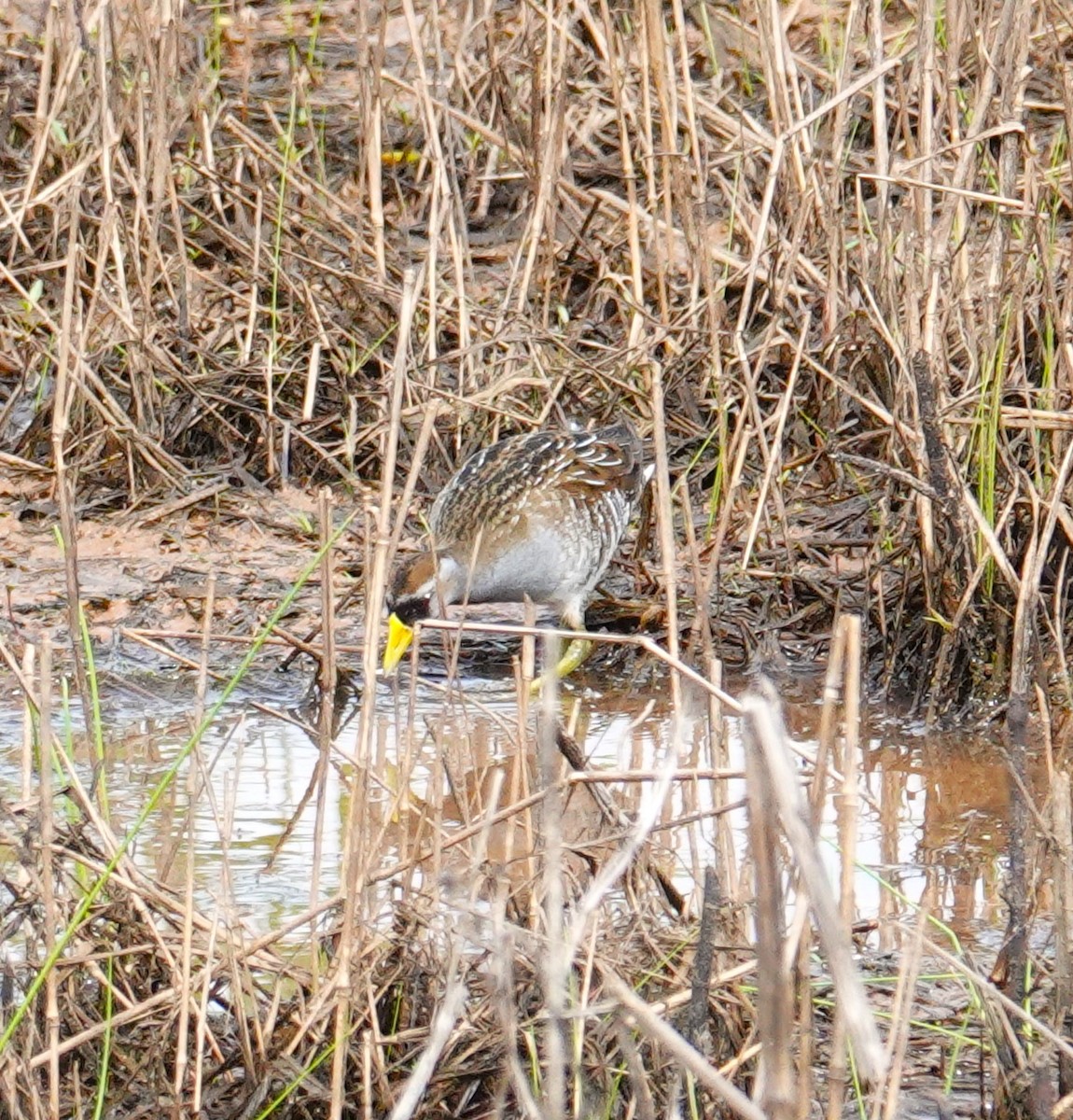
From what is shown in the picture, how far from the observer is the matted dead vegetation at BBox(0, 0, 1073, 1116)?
2.97 m

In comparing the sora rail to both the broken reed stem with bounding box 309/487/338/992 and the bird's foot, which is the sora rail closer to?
the bird's foot

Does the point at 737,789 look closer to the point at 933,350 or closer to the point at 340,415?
the point at 933,350

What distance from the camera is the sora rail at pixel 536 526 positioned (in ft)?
18.8

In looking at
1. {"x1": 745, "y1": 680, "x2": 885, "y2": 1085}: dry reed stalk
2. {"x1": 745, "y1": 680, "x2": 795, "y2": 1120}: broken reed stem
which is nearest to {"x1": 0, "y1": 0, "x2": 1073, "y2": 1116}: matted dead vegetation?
{"x1": 745, "y1": 680, "x2": 795, "y2": 1120}: broken reed stem

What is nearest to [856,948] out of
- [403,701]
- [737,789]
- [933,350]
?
[737,789]

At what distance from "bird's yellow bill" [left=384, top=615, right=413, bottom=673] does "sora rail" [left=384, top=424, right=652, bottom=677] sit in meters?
0.44

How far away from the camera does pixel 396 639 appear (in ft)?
16.8

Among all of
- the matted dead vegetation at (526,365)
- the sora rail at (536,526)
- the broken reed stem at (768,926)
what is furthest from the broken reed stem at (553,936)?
the sora rail at (536,526)

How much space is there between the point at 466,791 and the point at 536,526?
2.41m

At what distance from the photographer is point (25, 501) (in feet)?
21.6

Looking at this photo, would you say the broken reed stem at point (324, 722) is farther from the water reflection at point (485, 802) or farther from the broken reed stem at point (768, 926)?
the broken reed stem at point (768, 926)

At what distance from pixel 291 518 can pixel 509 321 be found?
1.00m

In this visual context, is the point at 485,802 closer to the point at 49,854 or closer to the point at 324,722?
the point at 324,722

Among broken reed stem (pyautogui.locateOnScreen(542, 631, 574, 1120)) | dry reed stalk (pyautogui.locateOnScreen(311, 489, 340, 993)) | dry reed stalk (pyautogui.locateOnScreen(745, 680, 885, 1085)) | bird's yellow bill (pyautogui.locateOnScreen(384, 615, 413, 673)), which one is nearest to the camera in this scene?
dry reed stalk (pyautogui.locateOnScreen(745, 680, 885, 1085))
